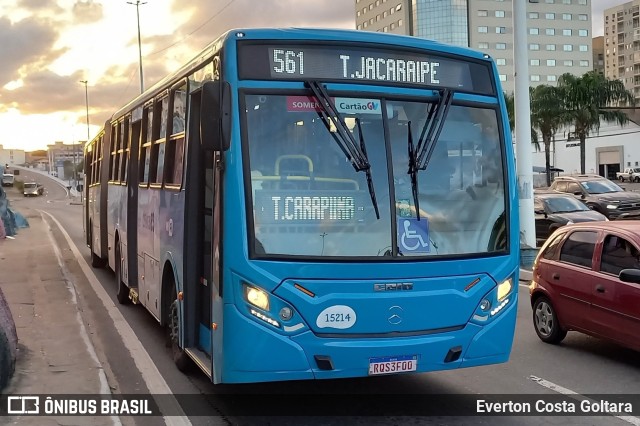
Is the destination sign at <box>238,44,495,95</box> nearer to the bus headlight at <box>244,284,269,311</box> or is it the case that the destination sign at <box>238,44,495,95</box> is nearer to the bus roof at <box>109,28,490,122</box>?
the bus roof at <box>109,28,490,122</box>

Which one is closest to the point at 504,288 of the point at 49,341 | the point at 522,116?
the point at 49,341

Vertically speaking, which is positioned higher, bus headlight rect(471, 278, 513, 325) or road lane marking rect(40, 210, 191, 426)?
bus headlight rect(471, 278, 513, 325)

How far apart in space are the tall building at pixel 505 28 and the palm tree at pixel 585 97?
70.0 metres

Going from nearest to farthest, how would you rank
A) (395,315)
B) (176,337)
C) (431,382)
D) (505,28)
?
(395,315) → (431,382) → (176,337) → (505,28)

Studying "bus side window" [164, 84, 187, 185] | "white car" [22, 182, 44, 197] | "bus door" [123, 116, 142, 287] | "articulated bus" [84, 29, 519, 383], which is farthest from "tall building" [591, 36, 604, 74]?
"articulated bus" [84, 29, 519, 383]

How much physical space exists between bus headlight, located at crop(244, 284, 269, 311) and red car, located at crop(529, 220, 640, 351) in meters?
4.05

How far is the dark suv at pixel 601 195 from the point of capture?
2322cm

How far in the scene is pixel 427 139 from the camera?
5688mm

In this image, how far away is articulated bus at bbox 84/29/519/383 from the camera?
5273mm

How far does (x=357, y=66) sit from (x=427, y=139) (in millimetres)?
834

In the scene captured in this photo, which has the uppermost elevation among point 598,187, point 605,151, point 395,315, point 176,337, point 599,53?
point 599,53

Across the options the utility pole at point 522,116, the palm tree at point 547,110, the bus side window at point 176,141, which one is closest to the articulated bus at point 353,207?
the bus side window at point 176,141

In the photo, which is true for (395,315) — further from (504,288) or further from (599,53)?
(599,53)

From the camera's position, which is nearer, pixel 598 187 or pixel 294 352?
pixel 294 352
